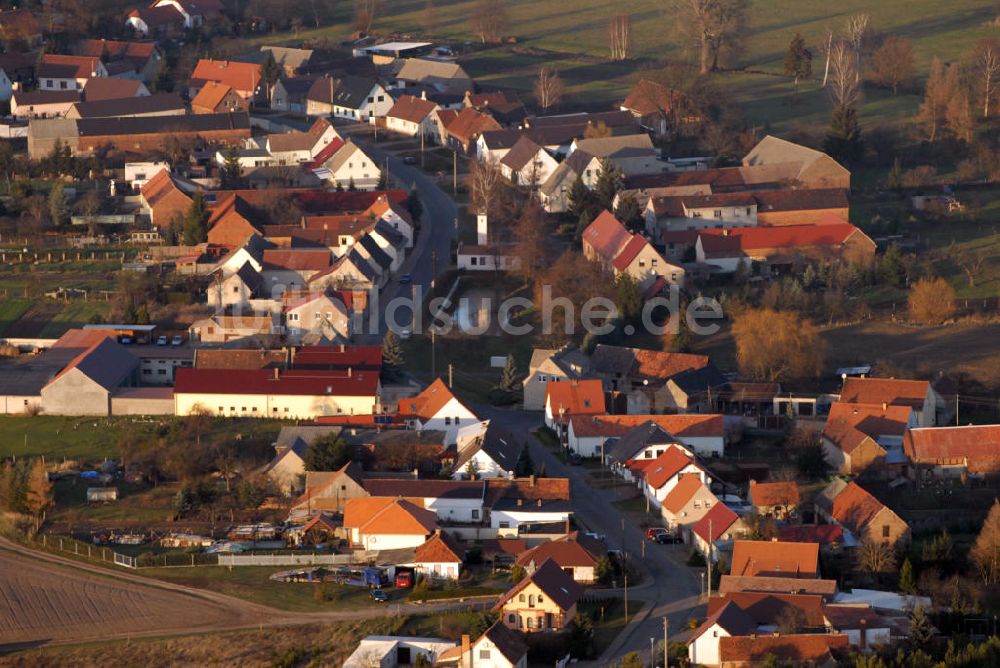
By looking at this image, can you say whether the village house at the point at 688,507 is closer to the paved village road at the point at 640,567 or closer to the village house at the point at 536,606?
the paved village road at the point at 640,567

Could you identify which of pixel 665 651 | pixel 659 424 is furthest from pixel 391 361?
pixel 665 651

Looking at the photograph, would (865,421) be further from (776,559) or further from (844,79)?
(844,79)

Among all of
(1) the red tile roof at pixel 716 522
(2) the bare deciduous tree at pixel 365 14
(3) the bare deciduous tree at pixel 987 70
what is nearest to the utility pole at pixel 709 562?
(1) the red tile roof at pixel 716 522

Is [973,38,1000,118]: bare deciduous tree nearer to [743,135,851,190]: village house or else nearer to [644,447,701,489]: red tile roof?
[743,135,851,190]: village house

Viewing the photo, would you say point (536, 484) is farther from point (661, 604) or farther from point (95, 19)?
point (95, 19)

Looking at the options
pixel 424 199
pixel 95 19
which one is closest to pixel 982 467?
pixel 424 199

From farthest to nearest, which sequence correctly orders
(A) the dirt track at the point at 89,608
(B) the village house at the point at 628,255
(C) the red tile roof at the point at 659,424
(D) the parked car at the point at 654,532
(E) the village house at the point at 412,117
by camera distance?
(E) the village house at the point at 412,117, (B) the village house at the point at 628,255, (C) the red tile roof at the point at 659,424, (D) the parked car at the point at 654,532, (A) the dirt track at the point at 89,608
